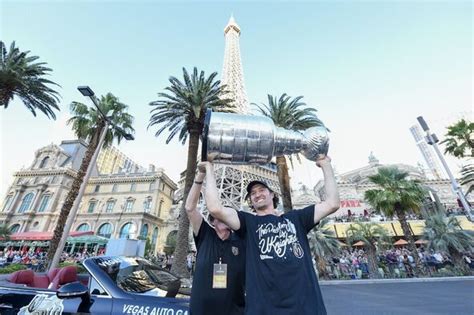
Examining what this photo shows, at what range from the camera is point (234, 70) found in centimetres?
6550

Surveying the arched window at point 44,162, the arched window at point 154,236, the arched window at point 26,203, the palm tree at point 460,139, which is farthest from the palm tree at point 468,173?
the arched window at point 44,162

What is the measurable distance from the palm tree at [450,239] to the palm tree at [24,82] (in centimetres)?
2795

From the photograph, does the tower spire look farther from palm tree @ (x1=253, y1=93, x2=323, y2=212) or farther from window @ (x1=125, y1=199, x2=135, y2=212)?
palm tree @ (x1=253, y1=93, x2=323, y2=212)

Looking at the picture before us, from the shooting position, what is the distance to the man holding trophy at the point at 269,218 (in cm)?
169

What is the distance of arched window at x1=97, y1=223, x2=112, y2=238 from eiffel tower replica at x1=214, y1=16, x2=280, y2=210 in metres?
20.5

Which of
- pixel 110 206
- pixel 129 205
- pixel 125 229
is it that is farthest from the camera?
pixel 110 206

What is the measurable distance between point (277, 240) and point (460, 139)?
2310cm

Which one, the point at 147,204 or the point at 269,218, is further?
the point at 147,204

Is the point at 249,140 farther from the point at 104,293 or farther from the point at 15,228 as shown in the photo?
the point at 15,228

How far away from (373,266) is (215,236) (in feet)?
58.8

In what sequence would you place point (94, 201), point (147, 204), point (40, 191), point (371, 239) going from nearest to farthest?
1. point (371, 239)
2. point (147, 204)
3. point (40, 191)
4. point (94, 201)

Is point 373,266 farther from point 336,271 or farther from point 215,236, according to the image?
point 215,236

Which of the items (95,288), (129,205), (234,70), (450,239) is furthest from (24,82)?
(234,70)

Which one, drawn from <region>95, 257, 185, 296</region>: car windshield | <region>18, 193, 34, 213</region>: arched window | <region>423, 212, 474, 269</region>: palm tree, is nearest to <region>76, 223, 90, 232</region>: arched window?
<region>18, 193, 34, 213</region>: arched window
